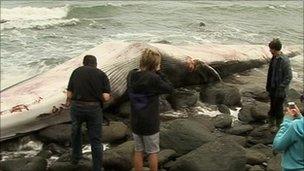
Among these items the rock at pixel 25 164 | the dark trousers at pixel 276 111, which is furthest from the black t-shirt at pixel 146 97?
the dark trousers at pixel 276 111

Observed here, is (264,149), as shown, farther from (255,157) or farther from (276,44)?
(276,44)

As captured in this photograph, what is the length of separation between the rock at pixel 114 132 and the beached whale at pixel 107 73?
2.38 ft

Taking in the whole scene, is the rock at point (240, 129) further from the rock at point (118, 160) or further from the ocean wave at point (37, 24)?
the ocean wave at point (37, 24)

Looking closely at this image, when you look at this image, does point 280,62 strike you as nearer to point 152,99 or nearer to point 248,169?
point 248,169

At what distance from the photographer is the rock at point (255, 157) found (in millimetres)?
7250

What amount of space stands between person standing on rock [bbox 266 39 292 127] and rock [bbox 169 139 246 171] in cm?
215

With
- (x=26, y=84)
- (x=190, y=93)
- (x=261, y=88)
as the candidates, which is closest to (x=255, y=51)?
(x=261, y=88)

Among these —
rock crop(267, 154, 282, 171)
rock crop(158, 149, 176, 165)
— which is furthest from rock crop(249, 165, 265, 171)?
rock crop(158, 149, 176, 165)

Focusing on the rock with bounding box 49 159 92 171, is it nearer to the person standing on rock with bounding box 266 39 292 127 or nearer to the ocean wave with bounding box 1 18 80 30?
the person standing on rock with bounding box 266 39 292 127

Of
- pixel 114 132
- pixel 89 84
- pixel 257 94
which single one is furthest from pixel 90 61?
pixel 257 94

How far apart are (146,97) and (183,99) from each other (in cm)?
410

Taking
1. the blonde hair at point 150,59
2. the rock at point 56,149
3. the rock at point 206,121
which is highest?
the blonde hair at point 150,59

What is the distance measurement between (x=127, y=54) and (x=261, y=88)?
358 cm

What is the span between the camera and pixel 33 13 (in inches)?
1054
